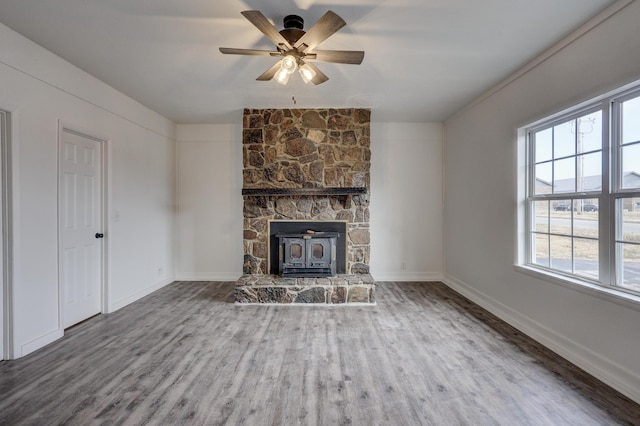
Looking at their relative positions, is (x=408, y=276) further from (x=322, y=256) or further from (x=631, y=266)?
(x=631, y=266)

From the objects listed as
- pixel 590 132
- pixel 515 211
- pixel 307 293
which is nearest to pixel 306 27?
pixel 590 132

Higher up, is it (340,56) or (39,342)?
(340,56)

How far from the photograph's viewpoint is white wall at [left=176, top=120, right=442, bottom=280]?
193 inches

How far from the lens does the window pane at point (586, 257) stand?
7.61 feet

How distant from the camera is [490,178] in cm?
358

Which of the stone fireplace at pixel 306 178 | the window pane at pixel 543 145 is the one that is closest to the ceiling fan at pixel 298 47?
the stone fireplace at pixel 306 178

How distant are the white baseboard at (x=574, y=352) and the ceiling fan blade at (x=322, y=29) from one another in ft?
10.1

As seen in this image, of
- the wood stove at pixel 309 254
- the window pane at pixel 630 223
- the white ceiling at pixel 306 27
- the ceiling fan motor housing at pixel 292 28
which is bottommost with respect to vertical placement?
the wood stove at pixel 309 254

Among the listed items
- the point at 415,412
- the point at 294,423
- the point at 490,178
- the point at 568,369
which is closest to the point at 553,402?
the point at 568,369

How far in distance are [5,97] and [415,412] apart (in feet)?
12.9

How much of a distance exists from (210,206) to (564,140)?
4.78m

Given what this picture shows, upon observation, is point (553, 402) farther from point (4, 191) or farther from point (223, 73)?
point (4, 191)

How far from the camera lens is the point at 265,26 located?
196cm

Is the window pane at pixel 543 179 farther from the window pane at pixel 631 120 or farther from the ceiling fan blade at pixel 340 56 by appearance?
the ceiling fan blade at pixel 340 56
